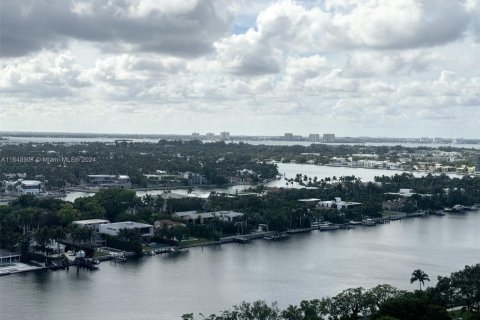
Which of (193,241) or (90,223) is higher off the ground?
(90,223)

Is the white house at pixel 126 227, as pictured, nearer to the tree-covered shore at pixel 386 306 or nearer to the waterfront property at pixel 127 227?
the waterfront property at pixel 127 227

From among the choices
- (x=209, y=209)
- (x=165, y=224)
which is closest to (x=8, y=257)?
(x=165, y=224)

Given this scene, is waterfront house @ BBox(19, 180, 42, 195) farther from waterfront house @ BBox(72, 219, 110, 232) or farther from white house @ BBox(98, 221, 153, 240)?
white house @ BBox(98, 221, 153, 240)

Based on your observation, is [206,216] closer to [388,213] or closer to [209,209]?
[209,209]

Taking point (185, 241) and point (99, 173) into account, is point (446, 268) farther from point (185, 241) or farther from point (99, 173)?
point (99, 173)

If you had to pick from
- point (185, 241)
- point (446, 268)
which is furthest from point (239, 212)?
point (446, 268)

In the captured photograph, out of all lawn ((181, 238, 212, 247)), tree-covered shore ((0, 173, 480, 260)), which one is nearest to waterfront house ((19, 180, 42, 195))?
tree-covered shore ((0, 173, 480, 260))
